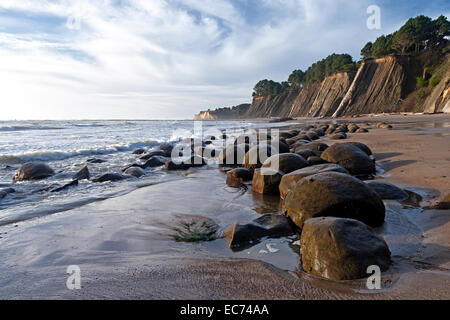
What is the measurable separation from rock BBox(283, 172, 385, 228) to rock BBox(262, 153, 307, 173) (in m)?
1.64

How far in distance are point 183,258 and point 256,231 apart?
77cm

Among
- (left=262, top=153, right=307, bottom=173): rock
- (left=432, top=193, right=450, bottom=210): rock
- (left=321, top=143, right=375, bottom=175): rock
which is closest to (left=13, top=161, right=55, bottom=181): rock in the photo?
(left=262, top=153, right=307, bottom=173): rock

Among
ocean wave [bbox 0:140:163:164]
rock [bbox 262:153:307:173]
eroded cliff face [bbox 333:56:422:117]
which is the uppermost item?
eroded cliff face [bbox 333:56:422:117]

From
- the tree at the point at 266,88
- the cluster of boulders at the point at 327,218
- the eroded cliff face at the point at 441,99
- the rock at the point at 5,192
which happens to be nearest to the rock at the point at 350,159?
the cluster of boulders at the point at 327,218

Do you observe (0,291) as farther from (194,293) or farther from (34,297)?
(194,293)

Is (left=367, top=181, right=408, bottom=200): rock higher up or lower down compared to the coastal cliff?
lower down

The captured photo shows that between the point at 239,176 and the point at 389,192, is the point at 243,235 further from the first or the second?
the point at 239,176

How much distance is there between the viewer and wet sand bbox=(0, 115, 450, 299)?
173cm

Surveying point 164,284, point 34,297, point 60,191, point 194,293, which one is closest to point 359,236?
point 194,293

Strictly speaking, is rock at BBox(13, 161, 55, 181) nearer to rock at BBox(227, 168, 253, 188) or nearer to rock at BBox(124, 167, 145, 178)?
rock at BBox(124, 167, 145, 178)

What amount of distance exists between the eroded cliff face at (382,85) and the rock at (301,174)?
132 feet

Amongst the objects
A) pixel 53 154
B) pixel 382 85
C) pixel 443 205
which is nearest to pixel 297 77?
pixel 382 85

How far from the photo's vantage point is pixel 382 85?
38.3 metres

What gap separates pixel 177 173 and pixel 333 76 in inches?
2136
